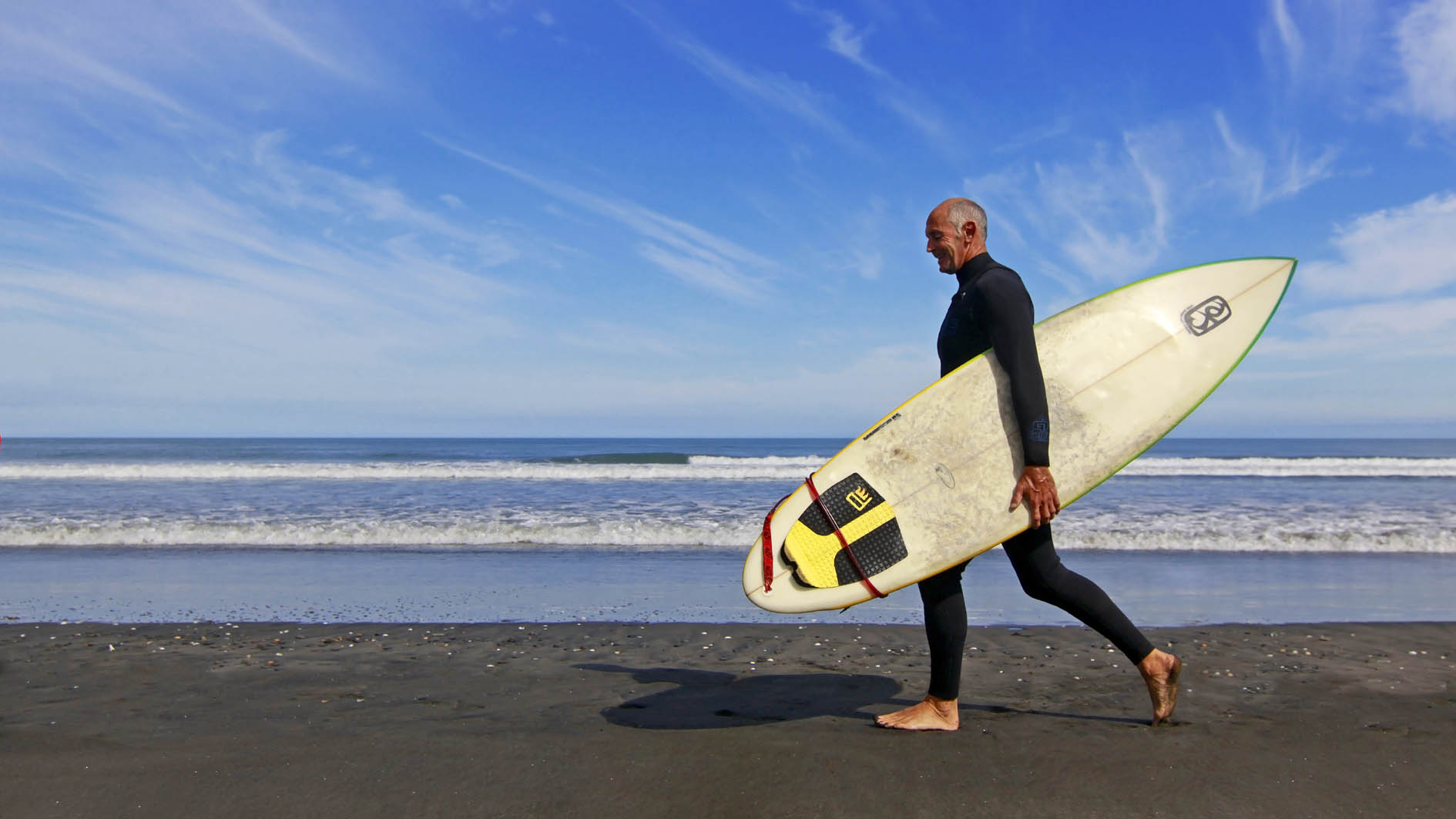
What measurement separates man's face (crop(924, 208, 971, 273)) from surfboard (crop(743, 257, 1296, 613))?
1.11ft

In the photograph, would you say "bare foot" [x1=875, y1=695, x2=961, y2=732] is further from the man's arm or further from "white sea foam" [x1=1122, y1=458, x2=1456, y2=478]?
"white sea foam" [x1=1122, y1=458, x2=1456, y2=478]

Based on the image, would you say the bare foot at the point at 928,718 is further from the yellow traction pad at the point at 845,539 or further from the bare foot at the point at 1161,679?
the bare foot at the point at 1161,679

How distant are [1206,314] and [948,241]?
116 cm

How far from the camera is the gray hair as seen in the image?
2.92m

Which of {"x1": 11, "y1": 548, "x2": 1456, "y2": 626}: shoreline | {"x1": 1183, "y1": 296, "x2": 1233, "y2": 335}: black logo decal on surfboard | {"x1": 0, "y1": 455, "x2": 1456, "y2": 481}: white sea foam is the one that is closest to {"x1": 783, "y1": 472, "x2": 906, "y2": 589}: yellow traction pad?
{"x1": 1183, "y1": 296, "x2": 1233, "y2": 335}: black logo decal on surfboard

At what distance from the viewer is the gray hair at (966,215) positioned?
2.92 meters

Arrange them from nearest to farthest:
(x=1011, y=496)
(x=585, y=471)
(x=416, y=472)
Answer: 1. (x=1011, y=496)
2. (x=585, y=471)
3. (x=416, y=472)

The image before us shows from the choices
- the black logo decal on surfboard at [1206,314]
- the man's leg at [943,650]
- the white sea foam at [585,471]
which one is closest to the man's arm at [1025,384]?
the man's leg at [943,650]

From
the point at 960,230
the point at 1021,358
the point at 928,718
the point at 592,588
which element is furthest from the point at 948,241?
the point at 592,588

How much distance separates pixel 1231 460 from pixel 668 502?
23.5 meters

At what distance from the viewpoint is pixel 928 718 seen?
9.70 ft

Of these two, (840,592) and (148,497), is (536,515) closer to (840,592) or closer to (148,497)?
Result: (148,497)

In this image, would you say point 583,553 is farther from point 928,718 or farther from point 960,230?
point 960,230

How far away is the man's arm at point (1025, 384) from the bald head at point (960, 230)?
209mm
